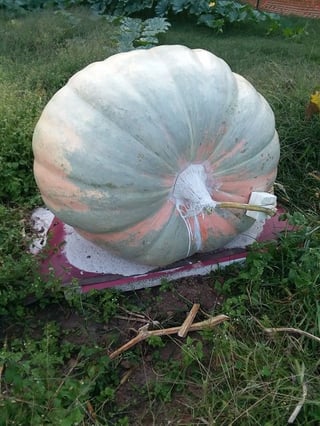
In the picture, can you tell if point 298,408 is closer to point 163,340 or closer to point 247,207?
point 163,340

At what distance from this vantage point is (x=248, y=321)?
7.41 ft

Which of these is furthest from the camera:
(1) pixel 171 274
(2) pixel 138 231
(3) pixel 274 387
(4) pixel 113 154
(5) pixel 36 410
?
(1) pixel 171 274

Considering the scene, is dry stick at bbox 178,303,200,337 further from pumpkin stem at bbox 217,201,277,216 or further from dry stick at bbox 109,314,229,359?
pumpkin stem at bbox 217,201,277,216

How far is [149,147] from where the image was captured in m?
2.18

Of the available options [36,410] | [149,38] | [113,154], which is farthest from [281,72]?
A: [36,410]

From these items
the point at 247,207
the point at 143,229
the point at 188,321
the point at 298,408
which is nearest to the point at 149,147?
the point at 143,229

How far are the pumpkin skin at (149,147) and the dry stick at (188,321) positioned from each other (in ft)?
0.71

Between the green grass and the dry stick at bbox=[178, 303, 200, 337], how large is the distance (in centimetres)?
4

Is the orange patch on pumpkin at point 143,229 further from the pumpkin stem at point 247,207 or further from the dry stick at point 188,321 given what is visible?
the dry stick at point 188,321

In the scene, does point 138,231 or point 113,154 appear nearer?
point 113,154

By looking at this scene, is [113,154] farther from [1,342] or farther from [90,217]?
[1,342]

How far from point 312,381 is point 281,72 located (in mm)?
Answer: 2720

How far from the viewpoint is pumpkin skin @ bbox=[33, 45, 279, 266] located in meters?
2.17

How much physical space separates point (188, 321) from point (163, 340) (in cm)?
12
